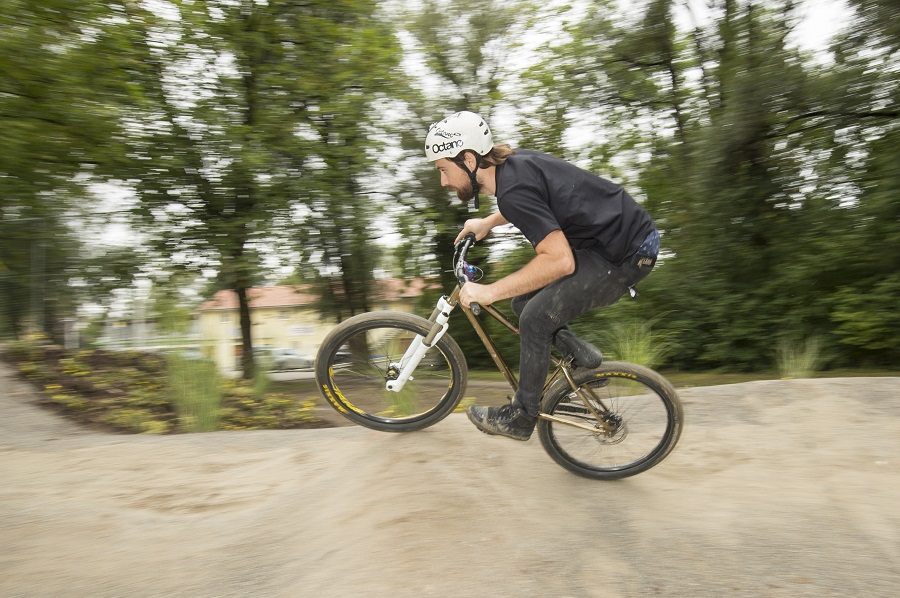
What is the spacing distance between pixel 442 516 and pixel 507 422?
69 cm

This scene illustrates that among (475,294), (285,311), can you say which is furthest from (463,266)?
(285,311)

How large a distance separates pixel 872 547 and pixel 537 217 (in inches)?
82.3

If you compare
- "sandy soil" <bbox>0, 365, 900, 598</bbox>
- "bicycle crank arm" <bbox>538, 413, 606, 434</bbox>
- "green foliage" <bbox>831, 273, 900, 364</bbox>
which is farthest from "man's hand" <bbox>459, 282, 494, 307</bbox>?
"green foliage" <bbox>831, 273, 900, 364</bbox>

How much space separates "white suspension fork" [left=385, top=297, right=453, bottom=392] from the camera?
3.86 m

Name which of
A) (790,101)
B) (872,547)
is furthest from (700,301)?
(872,547)

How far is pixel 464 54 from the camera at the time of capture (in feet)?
47.9

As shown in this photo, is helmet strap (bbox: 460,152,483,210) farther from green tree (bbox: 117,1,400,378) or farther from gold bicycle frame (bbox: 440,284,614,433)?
green tree (bbox: 117,1,400,378)

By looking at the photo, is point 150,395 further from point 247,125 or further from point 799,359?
point 799,359

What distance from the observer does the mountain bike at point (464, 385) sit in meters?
3.61

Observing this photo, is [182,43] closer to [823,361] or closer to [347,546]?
[347,546]

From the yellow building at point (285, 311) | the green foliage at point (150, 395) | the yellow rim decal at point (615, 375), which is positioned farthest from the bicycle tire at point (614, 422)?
the yellow building at point (285, 311)

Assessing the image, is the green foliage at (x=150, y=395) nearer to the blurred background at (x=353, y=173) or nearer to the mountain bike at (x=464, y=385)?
the blurred background at (x=353, y=173)

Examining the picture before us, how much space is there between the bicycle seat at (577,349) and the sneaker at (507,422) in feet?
1.37

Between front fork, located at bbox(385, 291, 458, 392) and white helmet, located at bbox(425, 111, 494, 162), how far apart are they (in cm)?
84
